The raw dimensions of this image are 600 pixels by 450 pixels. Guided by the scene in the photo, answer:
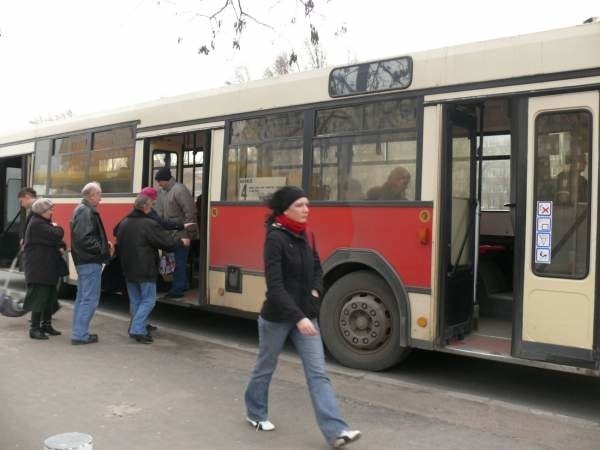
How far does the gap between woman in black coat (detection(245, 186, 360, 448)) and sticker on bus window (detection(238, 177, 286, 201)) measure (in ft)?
8.47

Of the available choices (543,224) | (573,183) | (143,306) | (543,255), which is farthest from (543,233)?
(143,306)

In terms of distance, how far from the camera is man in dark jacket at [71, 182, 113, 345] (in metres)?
7.07

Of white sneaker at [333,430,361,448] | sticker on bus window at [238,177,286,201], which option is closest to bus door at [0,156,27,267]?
sticker on bus window at [238,177,286,201]

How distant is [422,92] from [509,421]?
284 centimetres

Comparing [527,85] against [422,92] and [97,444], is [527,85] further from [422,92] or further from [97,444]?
[97,444]

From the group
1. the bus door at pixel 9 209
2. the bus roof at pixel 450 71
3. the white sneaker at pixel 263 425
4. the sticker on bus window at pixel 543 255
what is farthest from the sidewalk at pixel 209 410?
the bus door at pixel 9 209

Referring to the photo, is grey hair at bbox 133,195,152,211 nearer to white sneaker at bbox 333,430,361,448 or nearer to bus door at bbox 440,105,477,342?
bus door at bbox 440,105,477,342

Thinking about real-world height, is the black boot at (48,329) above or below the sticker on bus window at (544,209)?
below

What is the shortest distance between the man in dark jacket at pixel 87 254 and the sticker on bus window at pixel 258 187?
1.64 m

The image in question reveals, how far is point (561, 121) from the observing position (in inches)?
197

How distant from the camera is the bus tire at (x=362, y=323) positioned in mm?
5918

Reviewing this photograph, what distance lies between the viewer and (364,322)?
19.9 feet

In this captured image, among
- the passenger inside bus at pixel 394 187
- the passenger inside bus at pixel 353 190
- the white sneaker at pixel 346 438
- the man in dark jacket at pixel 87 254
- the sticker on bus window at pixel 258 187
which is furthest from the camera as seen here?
the man in dark jacket at pixel 87 254

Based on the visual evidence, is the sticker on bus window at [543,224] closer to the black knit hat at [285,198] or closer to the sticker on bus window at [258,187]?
the black knit hat at [285,198]
